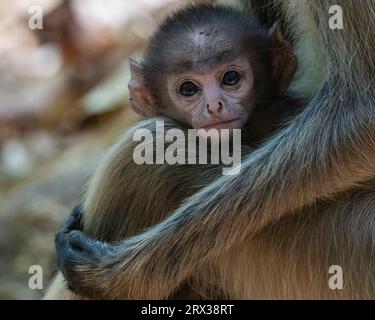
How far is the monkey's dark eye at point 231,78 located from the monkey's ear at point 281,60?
0.55 feet

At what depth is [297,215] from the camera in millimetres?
3637

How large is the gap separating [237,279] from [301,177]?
440mm

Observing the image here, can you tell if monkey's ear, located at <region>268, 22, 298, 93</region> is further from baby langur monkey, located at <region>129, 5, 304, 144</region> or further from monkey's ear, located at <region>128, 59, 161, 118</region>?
monkey's ear, located at <region>128, 59, 161, 118</region>

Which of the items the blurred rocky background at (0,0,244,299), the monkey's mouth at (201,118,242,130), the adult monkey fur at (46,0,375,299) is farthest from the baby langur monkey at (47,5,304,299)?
the blurred rocky background at (0,0,244,299)

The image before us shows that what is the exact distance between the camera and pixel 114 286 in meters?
3.66

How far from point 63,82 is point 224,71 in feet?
16.2

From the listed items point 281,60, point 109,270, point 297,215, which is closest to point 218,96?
point 281,60

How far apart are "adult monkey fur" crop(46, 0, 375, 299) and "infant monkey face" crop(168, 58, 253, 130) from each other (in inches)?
8.6

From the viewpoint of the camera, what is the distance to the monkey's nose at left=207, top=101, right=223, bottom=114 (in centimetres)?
386

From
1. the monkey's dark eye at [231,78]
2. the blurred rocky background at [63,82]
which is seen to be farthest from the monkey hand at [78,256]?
the blurred rocky background at [63,82]

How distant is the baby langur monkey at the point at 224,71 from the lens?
3.92m
